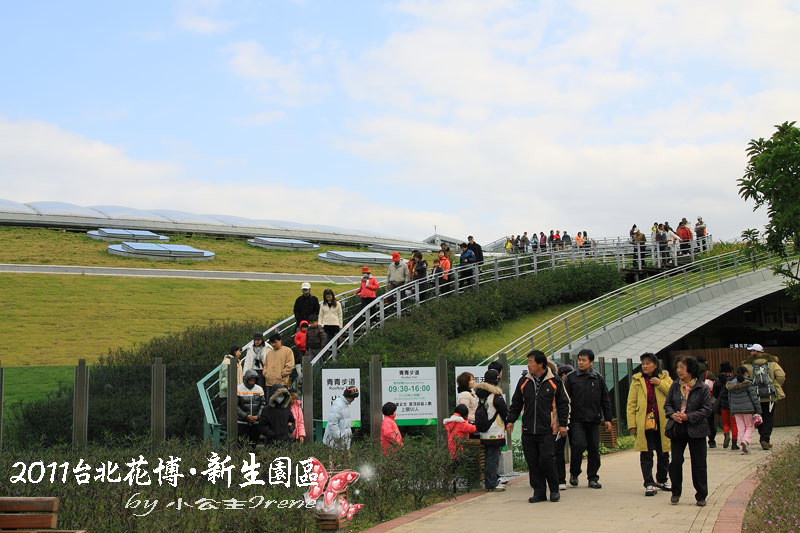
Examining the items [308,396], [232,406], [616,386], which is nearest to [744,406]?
[616,386]

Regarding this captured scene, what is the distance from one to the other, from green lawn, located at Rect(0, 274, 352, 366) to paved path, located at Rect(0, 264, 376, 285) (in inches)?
43.3

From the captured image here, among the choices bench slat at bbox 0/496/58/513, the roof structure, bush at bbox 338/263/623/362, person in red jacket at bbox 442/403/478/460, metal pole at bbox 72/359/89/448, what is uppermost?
the roof structure

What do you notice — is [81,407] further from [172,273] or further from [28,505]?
[172,273]

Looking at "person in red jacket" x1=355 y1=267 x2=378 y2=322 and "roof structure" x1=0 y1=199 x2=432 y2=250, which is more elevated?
"roof structure" x1=0 y1=199 x2=432 y2=250

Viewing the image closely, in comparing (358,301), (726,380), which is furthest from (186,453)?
(358,301)

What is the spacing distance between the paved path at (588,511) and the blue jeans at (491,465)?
0.67 ft

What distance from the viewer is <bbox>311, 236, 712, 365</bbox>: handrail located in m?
20.4

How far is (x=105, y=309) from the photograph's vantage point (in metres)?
24.9

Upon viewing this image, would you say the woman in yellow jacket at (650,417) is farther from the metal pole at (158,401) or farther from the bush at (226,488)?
the metal pole at (158,401)

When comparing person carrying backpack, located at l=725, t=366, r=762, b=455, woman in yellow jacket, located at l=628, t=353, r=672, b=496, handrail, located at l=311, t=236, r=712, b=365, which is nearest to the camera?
woman in yellow jacket, located at l=628, t=353, r=672, b=496

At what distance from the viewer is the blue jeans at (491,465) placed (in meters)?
A: 10.5

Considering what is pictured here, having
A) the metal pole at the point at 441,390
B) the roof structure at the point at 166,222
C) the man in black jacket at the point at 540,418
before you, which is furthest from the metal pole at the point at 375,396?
the roof structure at the point at 166,222

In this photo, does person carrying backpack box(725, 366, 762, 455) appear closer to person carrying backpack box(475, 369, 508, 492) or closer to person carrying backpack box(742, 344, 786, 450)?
person carrying backpack box(742, 344, 786, 450)

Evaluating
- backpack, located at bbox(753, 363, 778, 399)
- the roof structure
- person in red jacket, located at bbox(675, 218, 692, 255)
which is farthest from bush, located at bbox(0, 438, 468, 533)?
the roof structure
